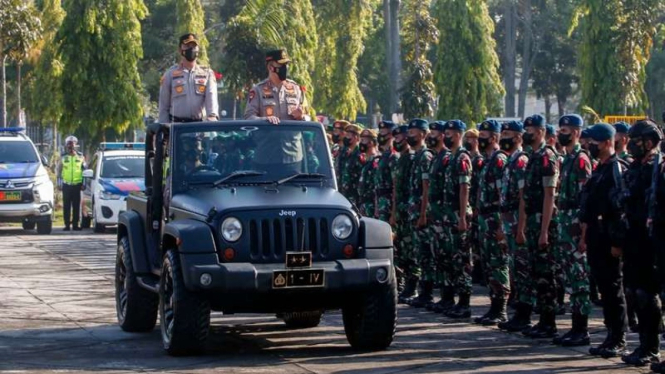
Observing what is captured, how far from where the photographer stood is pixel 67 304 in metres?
15.4

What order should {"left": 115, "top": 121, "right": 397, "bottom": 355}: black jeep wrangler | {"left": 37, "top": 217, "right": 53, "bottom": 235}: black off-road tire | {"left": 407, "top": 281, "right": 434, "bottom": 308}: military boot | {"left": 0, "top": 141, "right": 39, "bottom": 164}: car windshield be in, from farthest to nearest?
{"left": 37, "top": 217, "right": 53, "bottom": 235}: black off-road tire
{"left": 0, "top": 141, "right": 39, "bottom": 164}: car windshield
{"left": 407, "top": 281, "right": 434, "bottom": 308}: military boot
{"left": 115, "top": 121, "right": 397, "bottom": 355}: black jeep wrangler

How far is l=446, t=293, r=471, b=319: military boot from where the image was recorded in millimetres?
14070

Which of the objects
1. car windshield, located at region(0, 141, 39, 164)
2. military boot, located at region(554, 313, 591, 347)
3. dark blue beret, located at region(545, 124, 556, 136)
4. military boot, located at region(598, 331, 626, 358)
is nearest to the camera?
military boot, located at region(598, 331, 626, 358)

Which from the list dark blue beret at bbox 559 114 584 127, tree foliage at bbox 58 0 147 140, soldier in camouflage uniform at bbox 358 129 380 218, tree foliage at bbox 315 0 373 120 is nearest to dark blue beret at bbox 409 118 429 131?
soldier in camouflage uniform at bbox 358 129 380 218

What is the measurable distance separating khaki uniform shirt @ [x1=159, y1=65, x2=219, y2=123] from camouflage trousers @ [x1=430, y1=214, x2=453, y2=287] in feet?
9.35

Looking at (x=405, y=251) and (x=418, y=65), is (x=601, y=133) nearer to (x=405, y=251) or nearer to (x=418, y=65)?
(x=405, y=251)

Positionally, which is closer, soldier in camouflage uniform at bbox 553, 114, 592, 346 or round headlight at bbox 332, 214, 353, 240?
round headlight at bbox 332, 214, 353, 240

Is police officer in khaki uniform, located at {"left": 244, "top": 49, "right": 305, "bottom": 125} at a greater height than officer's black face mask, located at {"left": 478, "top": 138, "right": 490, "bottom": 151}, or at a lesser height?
greater

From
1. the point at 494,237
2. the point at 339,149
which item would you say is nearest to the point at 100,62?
the point at 339,149

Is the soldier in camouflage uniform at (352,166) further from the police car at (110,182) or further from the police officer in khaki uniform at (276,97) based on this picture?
the police car at (110,182)

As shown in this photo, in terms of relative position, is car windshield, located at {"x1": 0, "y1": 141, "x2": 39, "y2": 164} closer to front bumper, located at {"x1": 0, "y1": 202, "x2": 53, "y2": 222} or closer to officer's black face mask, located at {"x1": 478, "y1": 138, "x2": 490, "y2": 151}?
front bumper, located at {"x1": 0, "y1": 202, "x2": 53, "y2": 222}

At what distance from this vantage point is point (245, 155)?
11.9 metres

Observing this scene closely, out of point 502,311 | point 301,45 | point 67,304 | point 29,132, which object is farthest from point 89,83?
point 29,132

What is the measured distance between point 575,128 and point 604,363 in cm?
237
